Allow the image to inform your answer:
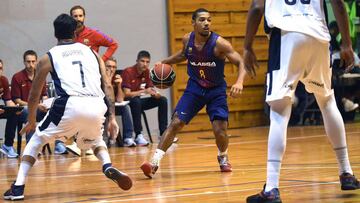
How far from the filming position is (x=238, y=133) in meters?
14.1

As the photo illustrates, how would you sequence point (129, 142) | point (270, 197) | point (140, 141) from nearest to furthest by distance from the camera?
point (270, 197), point (129, 142), point (140, 141)

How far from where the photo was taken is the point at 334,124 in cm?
566

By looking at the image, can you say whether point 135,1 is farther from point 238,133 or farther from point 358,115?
point 358,115

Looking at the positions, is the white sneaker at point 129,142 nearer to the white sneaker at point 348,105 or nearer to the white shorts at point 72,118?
the white sneaker at point 348,105

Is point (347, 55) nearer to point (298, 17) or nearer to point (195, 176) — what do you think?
point (298, 17)

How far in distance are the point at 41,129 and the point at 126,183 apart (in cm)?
81

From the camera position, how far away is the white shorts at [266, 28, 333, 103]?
5.23 m

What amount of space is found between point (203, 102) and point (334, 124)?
8.99 feet

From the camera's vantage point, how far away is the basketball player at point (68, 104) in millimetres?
6438

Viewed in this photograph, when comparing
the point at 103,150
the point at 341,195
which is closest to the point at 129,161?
the point at 103,150

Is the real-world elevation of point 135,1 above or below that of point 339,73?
above

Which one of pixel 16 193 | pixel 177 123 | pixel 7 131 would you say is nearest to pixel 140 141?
pixel 7 131

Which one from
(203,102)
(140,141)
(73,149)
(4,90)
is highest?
(203,102)

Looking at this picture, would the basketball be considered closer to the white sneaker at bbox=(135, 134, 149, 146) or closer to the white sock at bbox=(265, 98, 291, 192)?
the white sock at bbox=(265, 98, 291, 192)
